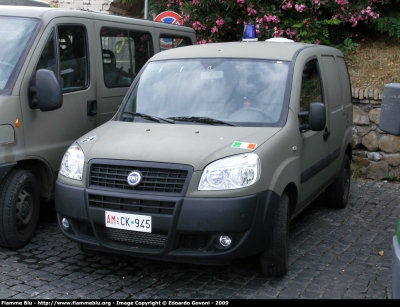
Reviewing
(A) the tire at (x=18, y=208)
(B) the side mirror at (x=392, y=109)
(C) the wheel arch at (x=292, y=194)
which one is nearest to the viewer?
(B) the side mirror at (x=392, y=109)

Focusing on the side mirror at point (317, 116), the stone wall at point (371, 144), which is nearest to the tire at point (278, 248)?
the side mirror at point (317, 116)

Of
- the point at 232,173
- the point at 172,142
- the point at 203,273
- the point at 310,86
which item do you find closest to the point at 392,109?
the point at 232,173

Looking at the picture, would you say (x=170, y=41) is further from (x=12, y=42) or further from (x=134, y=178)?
(x=134, y=178)

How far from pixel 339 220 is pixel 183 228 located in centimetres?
319

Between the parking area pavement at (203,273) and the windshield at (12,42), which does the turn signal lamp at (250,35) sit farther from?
the windshield at (12,42)

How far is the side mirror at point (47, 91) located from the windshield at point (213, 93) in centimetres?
64

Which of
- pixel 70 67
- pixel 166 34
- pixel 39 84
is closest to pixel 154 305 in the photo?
pixel 39 84

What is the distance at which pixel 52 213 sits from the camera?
716cm

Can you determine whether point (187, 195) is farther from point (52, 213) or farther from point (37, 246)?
point (52, 213)

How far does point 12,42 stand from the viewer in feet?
19.5

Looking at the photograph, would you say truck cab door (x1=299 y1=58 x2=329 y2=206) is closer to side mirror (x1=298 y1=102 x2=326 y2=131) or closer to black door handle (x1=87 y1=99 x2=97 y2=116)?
side mirror (x1=298 y1=102 x2=326 y2=131)

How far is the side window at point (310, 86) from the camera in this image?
19.1ft

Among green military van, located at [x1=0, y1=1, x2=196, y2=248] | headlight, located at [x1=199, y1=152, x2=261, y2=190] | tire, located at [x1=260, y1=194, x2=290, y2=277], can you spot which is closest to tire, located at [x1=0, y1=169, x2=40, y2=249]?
green military van, located at [x1=0, y1=1, x2=196, y2=248]

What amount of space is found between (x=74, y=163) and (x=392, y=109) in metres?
2.67
